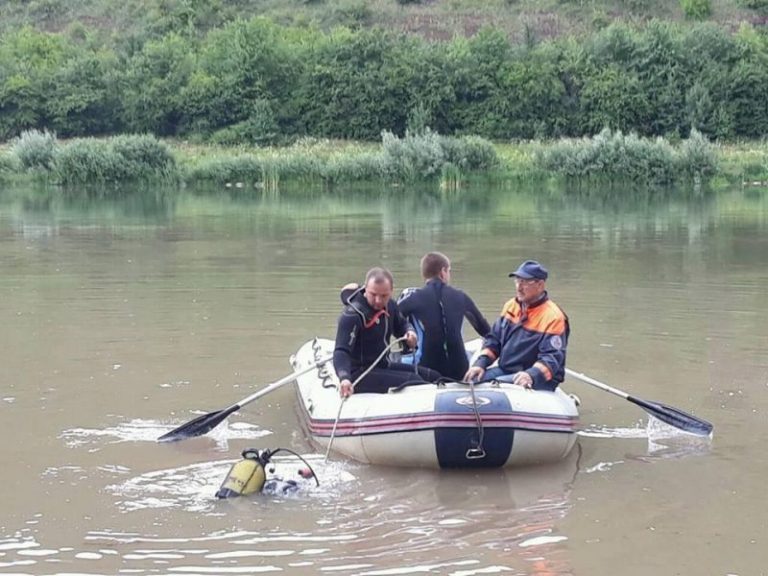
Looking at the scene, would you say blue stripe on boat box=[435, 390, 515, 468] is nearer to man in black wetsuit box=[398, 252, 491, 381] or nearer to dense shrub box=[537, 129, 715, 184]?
man in black wetsuit box=[398, 252, 491, 381]

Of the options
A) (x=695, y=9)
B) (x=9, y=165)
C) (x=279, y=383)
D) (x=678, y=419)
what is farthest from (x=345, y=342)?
(x=695, y=9)

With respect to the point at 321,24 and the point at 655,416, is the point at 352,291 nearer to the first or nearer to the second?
the point at 655,416

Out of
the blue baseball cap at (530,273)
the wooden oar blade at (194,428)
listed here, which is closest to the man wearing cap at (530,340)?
the blue baseball cap at (530,273)

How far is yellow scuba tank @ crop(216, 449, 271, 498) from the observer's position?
268 inches

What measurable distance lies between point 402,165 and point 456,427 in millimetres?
32651

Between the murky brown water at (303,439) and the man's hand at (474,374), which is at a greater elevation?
the man's hand at (474,374)

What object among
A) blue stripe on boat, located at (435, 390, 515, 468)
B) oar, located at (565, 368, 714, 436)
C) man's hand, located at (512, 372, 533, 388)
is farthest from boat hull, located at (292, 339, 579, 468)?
oar, located at (565, 368, 714, 436)

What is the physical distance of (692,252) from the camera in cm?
1914

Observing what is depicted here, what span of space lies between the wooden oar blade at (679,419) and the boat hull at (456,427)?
0.82 m

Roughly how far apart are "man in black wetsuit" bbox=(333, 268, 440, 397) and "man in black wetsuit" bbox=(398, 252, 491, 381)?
4.1 inches

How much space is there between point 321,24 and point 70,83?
17.9 metres

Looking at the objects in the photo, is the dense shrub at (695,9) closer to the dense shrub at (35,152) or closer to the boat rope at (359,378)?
the dense shrub at (35,152)

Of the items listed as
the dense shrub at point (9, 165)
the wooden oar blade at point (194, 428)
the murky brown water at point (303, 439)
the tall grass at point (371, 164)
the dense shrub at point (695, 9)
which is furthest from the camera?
the dense shrub at point (695, 9)

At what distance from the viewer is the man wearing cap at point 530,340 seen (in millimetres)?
7785
